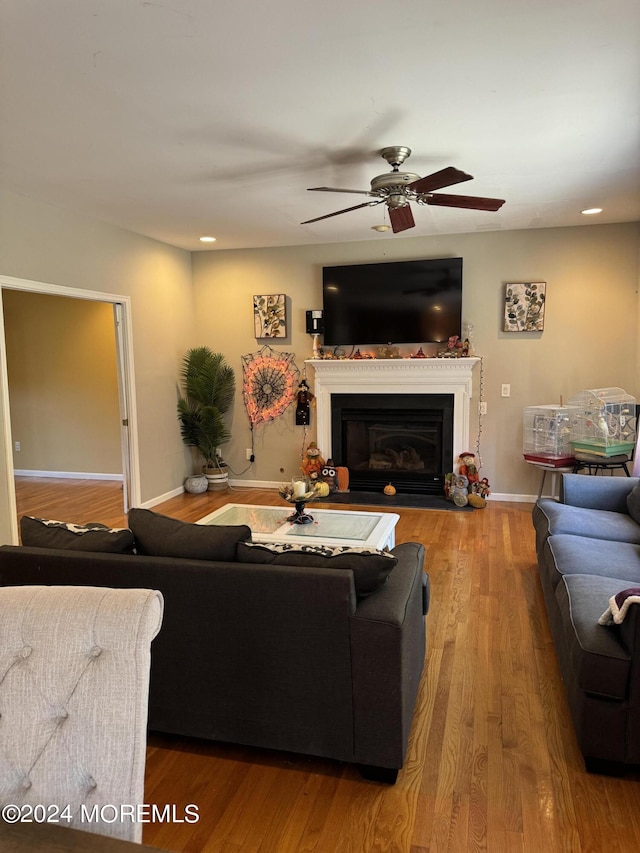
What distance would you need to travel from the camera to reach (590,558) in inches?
106

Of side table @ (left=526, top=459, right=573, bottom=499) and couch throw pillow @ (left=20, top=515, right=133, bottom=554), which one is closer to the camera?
couch throw pillow @ (left=20, top=515, right=133, bottom=554)

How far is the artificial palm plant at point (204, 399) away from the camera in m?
6.09

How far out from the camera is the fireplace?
563 cm

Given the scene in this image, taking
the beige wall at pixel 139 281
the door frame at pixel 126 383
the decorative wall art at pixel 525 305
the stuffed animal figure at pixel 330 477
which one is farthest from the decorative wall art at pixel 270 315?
the decorative wall art at pixel 525 305

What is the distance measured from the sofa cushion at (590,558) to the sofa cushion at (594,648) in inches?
8.0

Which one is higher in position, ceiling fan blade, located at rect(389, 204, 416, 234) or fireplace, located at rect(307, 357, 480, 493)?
ceiling fan blade, located at rect(389, 204, 416, 234)

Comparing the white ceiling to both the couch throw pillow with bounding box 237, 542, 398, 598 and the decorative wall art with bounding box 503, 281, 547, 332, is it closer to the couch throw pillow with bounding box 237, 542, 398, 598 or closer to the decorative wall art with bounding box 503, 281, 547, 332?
the decorative wall art with bounding box 503, 281, 547, 332

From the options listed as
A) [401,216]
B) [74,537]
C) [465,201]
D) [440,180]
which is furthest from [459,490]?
[74,537]

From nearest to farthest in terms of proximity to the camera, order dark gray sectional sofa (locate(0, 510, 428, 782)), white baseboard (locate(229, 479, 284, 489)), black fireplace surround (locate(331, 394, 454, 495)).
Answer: dark gray sectional sofa (locate(0, 510, 428, 782)) → black fireplace surround (locate(331, 394, 454, 495)) → white baseboard (locate(229, 479, 284, 489))

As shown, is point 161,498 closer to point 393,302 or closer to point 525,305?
point 393,302

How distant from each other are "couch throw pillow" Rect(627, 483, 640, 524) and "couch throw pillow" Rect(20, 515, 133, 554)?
2837 mm

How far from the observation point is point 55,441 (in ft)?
23.4

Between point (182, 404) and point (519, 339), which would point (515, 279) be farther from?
point (182, 404)

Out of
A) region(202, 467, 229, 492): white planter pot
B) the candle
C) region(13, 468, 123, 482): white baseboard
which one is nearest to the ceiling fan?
the candle
